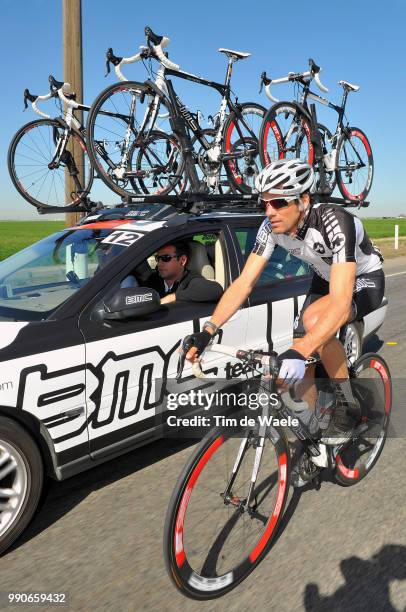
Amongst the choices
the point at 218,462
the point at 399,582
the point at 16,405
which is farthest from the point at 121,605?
the point at 399,582

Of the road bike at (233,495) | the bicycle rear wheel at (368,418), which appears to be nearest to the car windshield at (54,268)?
the road bike at (233,495)

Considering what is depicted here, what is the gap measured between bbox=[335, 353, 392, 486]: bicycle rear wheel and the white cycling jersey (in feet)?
2.36

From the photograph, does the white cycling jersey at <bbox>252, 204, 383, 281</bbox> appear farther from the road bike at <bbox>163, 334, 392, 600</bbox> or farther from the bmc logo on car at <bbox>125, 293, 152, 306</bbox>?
the road bike at <bbox>163, 334, 392, 600</bbox>

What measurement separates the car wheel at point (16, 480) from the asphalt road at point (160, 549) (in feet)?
0.54

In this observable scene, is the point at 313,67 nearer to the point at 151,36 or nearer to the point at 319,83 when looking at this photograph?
the point at 319,83

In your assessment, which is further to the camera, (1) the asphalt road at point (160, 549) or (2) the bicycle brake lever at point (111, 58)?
(2) the bicycle brake lever at point (111, 58)

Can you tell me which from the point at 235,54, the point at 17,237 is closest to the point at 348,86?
the point at 235,54

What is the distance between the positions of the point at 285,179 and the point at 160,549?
6.61 ft

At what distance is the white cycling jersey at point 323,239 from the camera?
8.86 ft

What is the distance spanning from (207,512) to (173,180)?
14.0 ft

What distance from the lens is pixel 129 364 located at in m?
3.10

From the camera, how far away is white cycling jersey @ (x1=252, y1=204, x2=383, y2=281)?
2.70m

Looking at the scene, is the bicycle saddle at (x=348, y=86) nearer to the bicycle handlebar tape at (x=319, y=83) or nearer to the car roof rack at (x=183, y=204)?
the bicycle handlebar tape at (x=319, y=83)

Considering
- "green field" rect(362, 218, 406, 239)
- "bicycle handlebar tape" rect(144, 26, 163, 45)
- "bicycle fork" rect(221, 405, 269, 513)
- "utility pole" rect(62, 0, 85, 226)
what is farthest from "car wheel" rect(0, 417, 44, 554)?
"green field" rect(362, 218, 406, 239)
